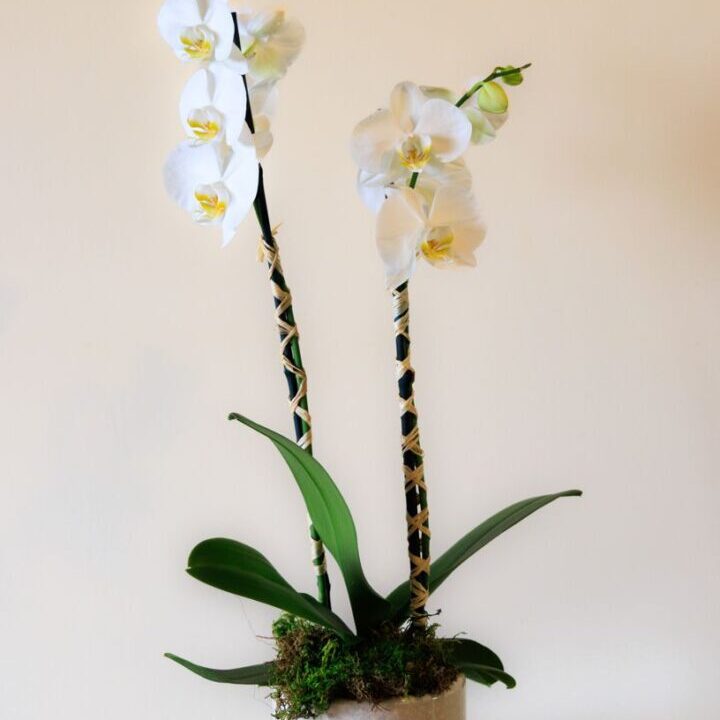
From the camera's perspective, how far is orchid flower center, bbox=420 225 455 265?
2.90 feet

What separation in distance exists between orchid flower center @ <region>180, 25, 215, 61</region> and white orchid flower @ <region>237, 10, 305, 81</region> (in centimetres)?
3

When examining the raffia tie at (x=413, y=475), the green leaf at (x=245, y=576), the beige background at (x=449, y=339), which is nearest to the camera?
the green leaf at (x=245, y=576)

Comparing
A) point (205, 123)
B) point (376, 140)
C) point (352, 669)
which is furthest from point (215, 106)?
point (352, 669)

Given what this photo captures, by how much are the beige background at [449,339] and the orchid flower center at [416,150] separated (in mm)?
341

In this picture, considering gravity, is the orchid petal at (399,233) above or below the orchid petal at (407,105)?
below

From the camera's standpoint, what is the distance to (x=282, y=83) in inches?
47.6

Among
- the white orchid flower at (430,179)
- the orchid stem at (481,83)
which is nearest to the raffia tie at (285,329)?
the white orchid flower at (430,179)

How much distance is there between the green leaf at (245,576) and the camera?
0.84m

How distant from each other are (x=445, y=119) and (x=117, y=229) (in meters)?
0.48

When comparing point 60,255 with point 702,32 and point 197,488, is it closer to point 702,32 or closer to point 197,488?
point 197,488

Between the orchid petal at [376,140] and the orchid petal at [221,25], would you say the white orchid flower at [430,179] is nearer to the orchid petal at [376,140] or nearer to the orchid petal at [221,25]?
the orchid petal at [376,140]

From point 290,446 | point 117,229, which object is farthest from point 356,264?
point 290,446

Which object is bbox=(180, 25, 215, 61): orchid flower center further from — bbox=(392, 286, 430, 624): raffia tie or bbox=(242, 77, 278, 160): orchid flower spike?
bbox=(392, 286, 430, 624): raffia tie

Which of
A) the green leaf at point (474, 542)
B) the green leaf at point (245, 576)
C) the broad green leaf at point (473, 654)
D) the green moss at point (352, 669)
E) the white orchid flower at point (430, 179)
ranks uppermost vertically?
the white orchid flower at point (430, 179)
